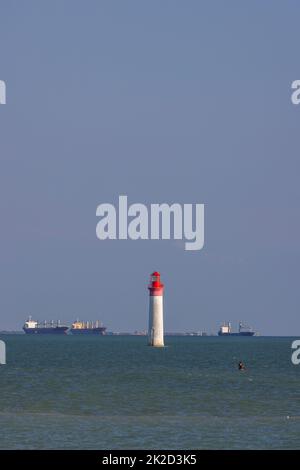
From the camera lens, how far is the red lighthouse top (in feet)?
641

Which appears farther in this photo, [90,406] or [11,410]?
[90,406]

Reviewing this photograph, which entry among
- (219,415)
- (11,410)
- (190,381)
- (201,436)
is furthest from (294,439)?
(190,381)

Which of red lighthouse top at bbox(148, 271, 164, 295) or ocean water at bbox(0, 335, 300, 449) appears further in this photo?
red lighthouse top at bbox(148, 271, 164, 295)

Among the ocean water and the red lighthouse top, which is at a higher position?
the red lighthouse top

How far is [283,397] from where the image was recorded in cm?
Result: 10050

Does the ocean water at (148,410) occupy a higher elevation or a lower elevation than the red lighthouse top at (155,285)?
lower

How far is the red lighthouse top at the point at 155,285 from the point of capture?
195m

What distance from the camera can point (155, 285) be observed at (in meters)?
196

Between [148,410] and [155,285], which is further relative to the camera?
[155,285]

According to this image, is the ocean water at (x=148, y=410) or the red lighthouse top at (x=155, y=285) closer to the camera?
the ocean water at (x=148, y=410)
